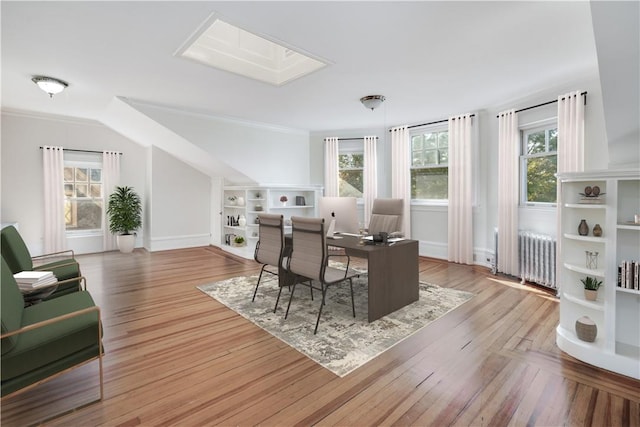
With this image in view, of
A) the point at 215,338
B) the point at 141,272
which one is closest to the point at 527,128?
the point at 215,338

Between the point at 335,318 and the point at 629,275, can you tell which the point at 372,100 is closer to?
the point at 335,318

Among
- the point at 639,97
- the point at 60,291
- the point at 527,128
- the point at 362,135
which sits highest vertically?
the point at 362,135

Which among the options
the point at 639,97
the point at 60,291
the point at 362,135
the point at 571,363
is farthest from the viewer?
the point at 362,135

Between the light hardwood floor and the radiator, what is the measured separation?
0.90 meters

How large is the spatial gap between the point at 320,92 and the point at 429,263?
360 cm

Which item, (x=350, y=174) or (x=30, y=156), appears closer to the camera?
(x=30, y=156)

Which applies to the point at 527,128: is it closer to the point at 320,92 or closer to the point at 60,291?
the point at 320,92

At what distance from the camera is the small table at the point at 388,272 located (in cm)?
308

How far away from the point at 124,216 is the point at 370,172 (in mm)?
5399

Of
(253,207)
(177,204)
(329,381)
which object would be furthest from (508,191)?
(177,204)

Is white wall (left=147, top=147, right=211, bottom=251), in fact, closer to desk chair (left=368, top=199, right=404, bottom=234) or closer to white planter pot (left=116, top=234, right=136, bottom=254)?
white planter pot (left=116, top=234, right=136, bottom=254)

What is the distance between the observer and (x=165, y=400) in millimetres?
1950

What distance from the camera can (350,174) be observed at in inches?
278

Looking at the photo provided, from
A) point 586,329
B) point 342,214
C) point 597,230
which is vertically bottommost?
point 586,329
